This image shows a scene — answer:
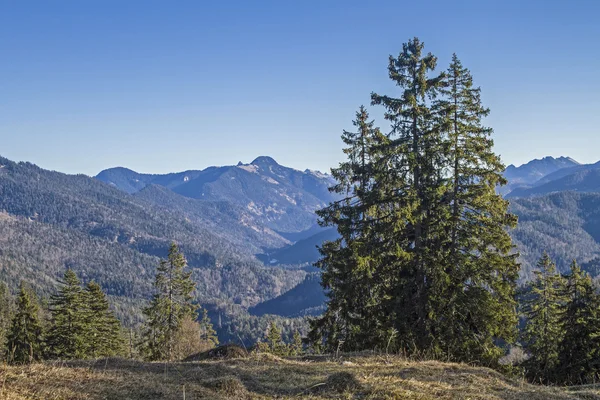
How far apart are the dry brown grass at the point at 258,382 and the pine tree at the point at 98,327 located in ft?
105

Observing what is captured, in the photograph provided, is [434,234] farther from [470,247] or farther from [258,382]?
[258,382]

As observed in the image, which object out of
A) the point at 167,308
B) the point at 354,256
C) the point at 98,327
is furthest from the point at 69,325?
the point at 354,256

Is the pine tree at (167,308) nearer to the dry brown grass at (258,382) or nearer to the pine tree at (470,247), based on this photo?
the pine tree at (470,247)

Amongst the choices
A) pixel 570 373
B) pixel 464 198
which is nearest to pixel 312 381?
pixel 464 198

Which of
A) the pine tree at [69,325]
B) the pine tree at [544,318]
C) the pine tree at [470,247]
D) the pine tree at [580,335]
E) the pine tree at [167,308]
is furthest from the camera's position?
the pine tree at [167,308]

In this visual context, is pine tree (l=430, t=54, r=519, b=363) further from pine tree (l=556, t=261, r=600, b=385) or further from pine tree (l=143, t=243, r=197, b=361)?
pine tree (l=143, t=243, r=197, b=361)

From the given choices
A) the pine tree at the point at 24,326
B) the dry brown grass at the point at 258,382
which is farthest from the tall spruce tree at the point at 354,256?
the pine tree at the point at 24,326

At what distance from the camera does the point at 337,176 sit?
24672 millimetres

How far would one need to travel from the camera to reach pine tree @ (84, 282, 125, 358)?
120 feet

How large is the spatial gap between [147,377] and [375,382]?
11.1 ft

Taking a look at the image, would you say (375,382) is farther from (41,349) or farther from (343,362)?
(41,349)

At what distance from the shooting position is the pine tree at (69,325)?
34.8 meters

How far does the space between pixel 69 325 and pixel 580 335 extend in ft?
114

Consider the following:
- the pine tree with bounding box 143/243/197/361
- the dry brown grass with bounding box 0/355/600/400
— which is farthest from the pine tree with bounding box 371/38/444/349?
the pine tree with bounding box 143/243/197/361
